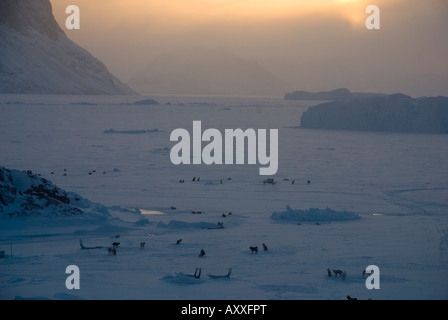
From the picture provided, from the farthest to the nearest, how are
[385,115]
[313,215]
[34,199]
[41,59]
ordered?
1. [41,59]
2. [385,115]
3. [313,215]
4. [34,199]

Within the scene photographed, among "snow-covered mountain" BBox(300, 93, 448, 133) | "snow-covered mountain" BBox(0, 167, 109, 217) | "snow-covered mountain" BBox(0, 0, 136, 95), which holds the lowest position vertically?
"snow-covered mountain" BBox(0, 167, 109, 217)

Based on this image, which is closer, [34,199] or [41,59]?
[34,199]

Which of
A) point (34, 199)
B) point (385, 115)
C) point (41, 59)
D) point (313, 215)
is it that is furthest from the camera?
point (41, 59)

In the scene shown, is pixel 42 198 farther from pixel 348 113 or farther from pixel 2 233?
pixel 348 113

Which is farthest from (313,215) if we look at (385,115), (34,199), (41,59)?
(41,59)

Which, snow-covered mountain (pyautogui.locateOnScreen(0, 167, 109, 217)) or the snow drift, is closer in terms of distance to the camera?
snow-covered mountain (pyautogui.locateOnScreen(0, 167, 109, 217))

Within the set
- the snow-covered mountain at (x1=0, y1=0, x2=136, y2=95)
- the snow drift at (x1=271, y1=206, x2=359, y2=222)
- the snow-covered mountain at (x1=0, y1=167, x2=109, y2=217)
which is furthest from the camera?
the snow-covered mountain at (x1=0, y1=0, x2=136, y2=95)

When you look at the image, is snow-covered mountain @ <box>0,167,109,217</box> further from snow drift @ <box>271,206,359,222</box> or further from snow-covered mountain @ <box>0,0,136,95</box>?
snow-covered mountain @ <box>0,0,136,95</box>

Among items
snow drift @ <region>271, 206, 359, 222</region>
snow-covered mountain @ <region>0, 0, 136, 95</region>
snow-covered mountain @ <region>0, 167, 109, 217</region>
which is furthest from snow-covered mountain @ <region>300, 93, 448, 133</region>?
snow-covered mountain @ <region>0, 0, 136, 95</region>

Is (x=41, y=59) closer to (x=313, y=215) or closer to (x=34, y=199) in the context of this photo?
(x=34, y=199)
